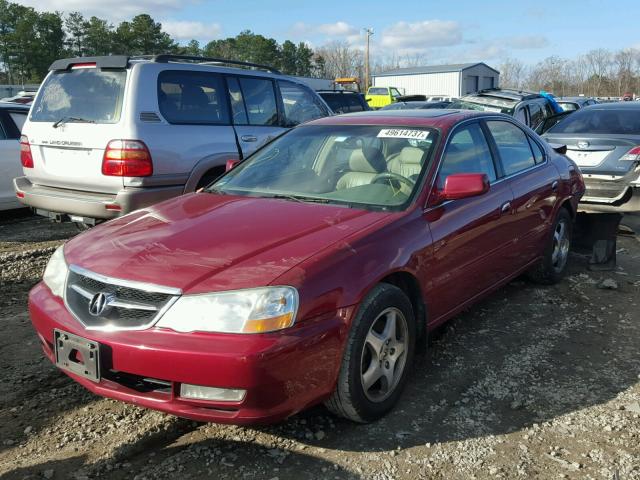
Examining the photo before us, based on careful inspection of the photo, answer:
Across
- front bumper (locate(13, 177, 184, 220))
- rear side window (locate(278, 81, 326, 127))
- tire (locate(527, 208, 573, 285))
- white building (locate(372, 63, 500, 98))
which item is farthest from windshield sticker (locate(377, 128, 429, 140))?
white building (locate(372, 63, 500, 98))

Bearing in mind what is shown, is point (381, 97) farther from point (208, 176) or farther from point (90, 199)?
point (90, 199)

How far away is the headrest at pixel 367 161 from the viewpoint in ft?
12.6

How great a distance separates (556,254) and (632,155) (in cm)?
275

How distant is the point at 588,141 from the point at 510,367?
4934mm

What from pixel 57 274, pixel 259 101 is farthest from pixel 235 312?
pixel 259 101

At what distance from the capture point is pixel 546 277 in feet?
17.5

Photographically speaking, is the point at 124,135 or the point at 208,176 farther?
the point at 208,176

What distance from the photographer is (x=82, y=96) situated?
5.77 metres

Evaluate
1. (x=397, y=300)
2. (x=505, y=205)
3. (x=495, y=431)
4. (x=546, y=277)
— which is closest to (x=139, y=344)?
(x=397, y=300)

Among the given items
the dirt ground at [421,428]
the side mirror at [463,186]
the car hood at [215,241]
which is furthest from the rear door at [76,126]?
the side mirror at [463,186]

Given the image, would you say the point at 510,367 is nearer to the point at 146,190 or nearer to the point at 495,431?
the point at 495,431

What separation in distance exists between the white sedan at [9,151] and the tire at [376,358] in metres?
6.18

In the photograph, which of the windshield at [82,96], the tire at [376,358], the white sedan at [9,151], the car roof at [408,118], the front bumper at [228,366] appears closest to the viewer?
the front bumper at [228,366]

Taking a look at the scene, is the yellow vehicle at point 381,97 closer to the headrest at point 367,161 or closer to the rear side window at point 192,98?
the rear side window at point 192,98
